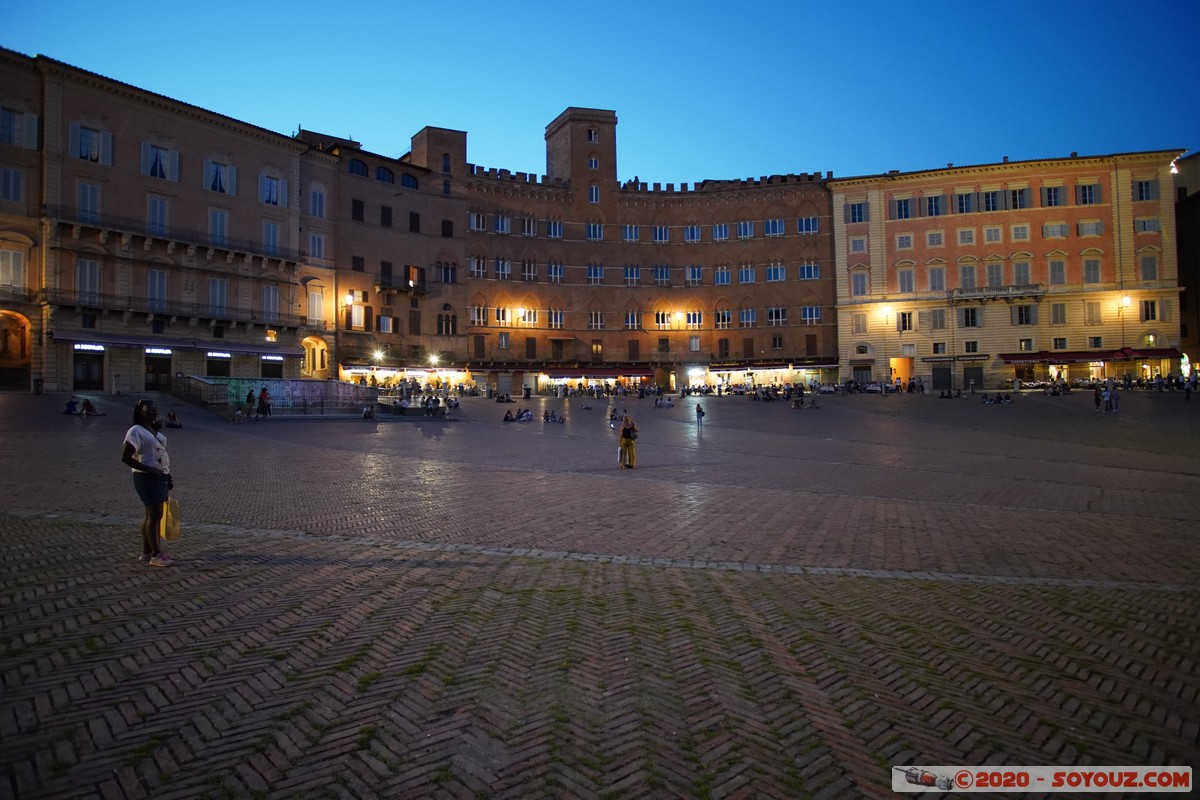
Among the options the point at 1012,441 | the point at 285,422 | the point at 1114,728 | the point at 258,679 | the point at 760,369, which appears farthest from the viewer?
the point at 760,369

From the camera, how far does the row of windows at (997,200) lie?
177ft

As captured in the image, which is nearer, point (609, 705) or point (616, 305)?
point (609, 705)

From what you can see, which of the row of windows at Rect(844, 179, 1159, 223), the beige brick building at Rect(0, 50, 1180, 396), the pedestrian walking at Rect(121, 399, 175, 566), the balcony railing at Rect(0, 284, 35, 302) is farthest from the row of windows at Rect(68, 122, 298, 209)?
the row of windows at Rect(844, 179, 1159, 223)

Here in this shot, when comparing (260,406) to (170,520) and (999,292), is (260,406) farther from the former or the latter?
(999,292)

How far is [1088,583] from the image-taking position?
6.29 meters

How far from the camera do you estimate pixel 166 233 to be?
40719 mm

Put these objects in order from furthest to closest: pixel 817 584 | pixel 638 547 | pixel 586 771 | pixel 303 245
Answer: pixel 303 245 → pixel 638 547 → pixel 817 584 → pixel 586 771

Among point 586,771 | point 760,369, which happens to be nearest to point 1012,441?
point 586,771

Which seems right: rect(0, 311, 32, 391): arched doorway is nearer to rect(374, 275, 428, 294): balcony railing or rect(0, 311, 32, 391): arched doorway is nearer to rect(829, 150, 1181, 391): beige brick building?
rect(374, 275, 428, 294): balcony railing

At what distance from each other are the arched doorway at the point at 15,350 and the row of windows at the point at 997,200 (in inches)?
2375

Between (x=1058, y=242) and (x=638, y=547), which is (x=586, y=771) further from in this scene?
(x=1058, y=242)

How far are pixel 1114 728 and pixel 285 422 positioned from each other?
2974cm

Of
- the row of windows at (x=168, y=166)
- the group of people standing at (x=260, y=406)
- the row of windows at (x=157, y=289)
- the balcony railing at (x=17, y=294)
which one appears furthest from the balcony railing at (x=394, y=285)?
the group of people standing at (x=260, y=406)

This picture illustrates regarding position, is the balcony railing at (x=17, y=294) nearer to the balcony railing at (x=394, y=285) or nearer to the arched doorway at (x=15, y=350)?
the arched doorway at (x=15, y=350)
